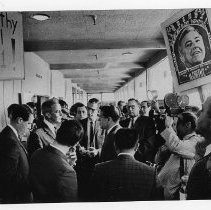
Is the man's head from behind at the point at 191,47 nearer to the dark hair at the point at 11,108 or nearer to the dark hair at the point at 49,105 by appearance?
the dark hair at the point at 49,105

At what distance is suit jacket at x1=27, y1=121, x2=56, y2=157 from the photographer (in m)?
2.44

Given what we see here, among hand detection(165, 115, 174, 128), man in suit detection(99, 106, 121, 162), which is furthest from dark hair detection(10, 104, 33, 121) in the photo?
hand detection(165, 115, 174, 128)

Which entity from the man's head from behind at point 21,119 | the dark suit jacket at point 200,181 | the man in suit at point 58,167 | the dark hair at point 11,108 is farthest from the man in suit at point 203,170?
the dark hair at point 11,108

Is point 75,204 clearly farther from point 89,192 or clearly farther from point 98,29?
point 98,29

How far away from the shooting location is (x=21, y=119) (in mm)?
2400

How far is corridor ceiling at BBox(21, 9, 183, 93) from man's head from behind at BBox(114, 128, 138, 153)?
74cm

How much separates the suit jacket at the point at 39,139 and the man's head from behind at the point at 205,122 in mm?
1194

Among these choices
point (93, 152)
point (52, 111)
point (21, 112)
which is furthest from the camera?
point (52, 111)

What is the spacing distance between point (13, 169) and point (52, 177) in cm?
43

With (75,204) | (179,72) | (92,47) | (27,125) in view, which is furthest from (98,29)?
(75,204)

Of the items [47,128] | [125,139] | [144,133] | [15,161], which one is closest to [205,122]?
[144,133]

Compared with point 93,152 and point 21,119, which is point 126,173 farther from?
point 21,119

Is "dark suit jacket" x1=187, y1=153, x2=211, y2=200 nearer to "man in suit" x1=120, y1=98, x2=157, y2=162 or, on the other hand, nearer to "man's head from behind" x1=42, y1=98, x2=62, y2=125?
"man in suit" x1=120, y1=98, x2=157, y2=162

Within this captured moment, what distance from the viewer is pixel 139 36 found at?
332cm
